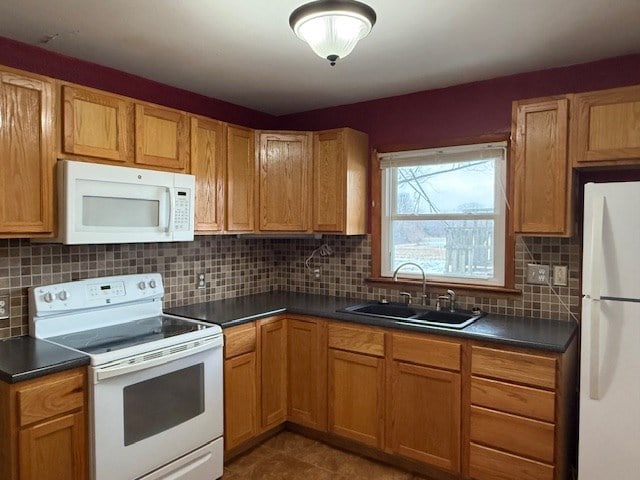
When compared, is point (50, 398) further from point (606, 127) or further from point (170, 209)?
point (606, 127)

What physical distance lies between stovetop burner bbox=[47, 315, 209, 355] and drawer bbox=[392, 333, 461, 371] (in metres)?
1.09

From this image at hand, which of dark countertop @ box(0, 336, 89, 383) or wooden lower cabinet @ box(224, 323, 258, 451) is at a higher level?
dark countertop @ box(0, 336, 89, 383)

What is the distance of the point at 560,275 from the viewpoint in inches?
104

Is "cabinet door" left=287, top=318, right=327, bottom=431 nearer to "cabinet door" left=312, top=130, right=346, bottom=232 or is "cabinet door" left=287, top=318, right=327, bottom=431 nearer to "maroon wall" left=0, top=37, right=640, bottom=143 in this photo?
"cabinet door" left=312, top=130, right=346, bottom=232

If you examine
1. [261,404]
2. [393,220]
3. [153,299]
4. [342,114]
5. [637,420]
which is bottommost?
[261,404]

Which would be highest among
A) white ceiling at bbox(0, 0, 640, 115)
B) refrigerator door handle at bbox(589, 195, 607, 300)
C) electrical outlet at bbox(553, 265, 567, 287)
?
white ceiling at bbox(0, 0, 640, 115)

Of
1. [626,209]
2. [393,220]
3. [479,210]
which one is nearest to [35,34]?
[393,220]

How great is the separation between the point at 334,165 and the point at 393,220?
0.58 metres

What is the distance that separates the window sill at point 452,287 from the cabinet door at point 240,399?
1.05m

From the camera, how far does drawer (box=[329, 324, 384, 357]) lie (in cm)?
271

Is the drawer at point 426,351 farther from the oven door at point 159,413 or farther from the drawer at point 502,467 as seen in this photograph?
the oven door at point 159,413

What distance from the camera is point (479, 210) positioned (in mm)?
2971

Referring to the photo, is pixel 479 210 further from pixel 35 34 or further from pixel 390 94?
pixel 35 34

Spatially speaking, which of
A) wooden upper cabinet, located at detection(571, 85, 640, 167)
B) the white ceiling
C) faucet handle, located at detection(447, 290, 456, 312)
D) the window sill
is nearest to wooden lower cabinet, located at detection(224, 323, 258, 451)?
the window sill
